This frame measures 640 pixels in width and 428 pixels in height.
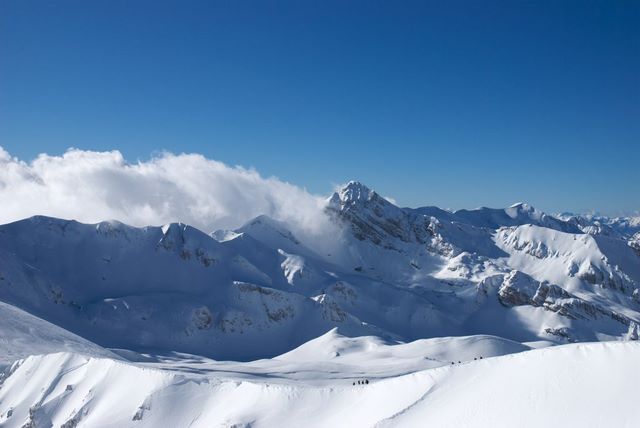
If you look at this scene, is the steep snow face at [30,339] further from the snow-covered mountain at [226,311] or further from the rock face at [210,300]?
the rock face at [210,300]

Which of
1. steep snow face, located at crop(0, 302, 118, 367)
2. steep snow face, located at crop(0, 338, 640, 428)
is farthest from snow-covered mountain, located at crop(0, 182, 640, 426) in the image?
steep snow face, located at crop(0, 338, 640, 428)

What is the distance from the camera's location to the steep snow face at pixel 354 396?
28.6 meters

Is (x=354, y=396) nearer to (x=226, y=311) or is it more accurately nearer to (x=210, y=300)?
(x=226, y=311)

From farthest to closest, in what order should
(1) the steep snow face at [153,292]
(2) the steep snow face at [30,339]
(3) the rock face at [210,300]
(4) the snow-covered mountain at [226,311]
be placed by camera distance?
(3) the rock face at [210,300]
(1) the steep snow face at [153,292]
(4) the snow-covered mountain at [226,311]
(2) the steep snow face at [30,339]

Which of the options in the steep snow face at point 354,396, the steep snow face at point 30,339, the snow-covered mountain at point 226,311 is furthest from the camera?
the snow-covered mountain at point 226,311

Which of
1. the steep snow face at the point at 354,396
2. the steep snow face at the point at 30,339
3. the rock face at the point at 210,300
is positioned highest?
the rock face at the point at 210,300

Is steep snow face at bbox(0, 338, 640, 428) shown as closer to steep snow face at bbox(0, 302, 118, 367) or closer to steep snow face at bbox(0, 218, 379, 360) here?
steep snow face at bbox(0, 302, 118, 367)

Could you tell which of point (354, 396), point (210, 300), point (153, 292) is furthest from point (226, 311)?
point (354, 396)

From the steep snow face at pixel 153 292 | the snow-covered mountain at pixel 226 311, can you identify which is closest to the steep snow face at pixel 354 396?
the snow-covered mountain at pixel 226 311

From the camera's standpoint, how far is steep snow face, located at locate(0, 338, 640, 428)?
28.6 metres

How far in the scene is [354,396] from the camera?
40750mm

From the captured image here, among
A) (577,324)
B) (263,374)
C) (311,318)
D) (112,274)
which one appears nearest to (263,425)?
(263,374)

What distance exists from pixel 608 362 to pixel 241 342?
12415 centimetres

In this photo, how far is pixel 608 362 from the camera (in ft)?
96.3
